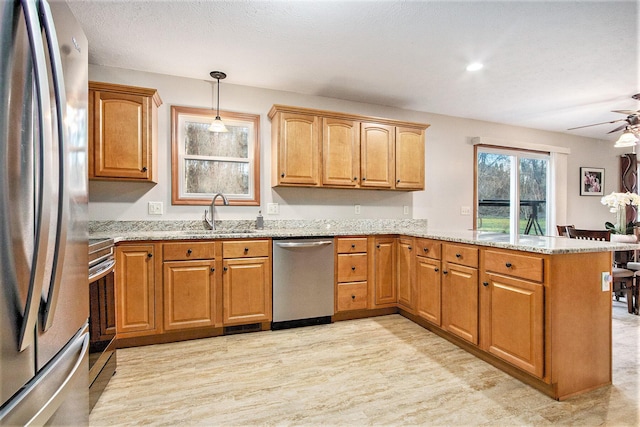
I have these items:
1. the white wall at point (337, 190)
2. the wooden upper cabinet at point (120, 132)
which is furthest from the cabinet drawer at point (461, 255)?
the wooden upper cabinet at point (120, 132)

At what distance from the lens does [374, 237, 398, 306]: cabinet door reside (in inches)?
123

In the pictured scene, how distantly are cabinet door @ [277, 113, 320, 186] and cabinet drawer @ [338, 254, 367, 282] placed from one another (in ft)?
2.84

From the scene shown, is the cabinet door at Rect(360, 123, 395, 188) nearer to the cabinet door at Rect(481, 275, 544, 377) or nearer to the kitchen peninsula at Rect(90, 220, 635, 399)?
the kitchen peninsula at Rect(90, 220, 635, 399)

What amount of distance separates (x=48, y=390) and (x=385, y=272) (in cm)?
276

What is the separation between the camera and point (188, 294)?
254 centimetres

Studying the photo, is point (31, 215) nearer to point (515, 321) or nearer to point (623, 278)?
point (515, 321)

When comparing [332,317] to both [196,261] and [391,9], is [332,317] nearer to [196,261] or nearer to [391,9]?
[196,261]

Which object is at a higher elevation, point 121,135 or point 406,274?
point 121,135

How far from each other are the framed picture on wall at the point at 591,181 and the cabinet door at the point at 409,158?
372cm

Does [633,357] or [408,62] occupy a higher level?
[408,62]

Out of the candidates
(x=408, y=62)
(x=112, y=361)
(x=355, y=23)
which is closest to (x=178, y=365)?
(x=112, y=361)

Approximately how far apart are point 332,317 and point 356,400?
4.19 ft

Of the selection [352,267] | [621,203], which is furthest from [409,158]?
[621,203]

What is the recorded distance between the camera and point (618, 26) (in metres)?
2.27
